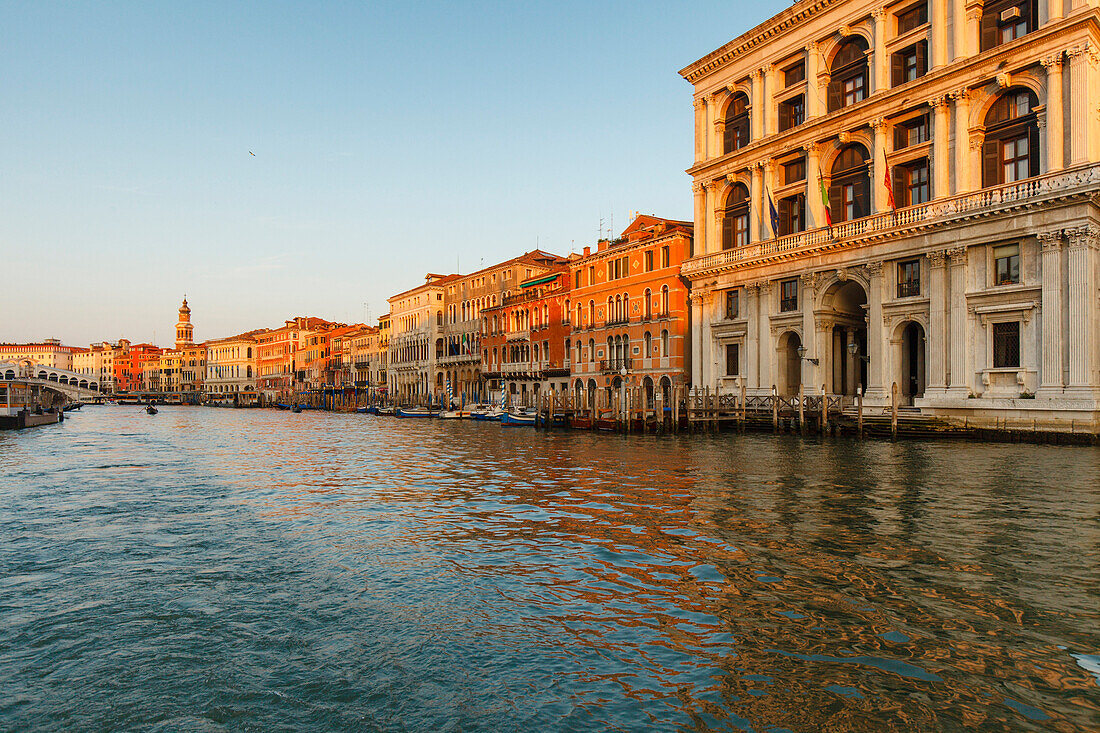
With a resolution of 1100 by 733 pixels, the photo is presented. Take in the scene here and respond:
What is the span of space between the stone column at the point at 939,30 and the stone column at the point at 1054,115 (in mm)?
3828

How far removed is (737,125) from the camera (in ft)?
115

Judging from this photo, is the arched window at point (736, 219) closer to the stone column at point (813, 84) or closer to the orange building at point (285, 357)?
the stone column at point (813, 84)

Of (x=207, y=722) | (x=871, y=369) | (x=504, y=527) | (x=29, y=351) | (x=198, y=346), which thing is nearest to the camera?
(x=207, y=722)

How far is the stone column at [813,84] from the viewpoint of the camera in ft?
100.0

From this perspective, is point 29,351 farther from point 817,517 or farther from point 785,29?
point 817,517

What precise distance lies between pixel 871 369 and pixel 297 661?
26717mm

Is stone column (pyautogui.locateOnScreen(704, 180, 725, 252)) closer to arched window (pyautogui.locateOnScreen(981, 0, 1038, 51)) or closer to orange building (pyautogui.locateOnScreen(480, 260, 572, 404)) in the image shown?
arched window (pyautogui.locateOnScreen(981, 0, 1038, 51))

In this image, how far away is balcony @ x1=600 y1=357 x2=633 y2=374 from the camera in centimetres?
4086

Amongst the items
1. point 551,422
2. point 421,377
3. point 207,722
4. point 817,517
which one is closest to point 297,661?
point 207,722

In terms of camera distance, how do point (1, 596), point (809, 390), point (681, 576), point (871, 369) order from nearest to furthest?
point (1, 596) < point (681, 576) < point (871, 369) < point (809, 390)

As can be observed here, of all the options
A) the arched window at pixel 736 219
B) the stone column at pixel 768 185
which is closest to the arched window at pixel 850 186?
the stone column at pixel 768 185

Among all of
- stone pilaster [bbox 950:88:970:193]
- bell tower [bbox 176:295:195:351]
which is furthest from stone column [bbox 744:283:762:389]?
bell tower [bbox 176:295:195:351]

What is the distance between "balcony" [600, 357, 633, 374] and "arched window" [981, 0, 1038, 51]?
2226 centimetres

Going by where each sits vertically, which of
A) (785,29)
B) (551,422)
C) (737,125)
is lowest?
(551,422)
